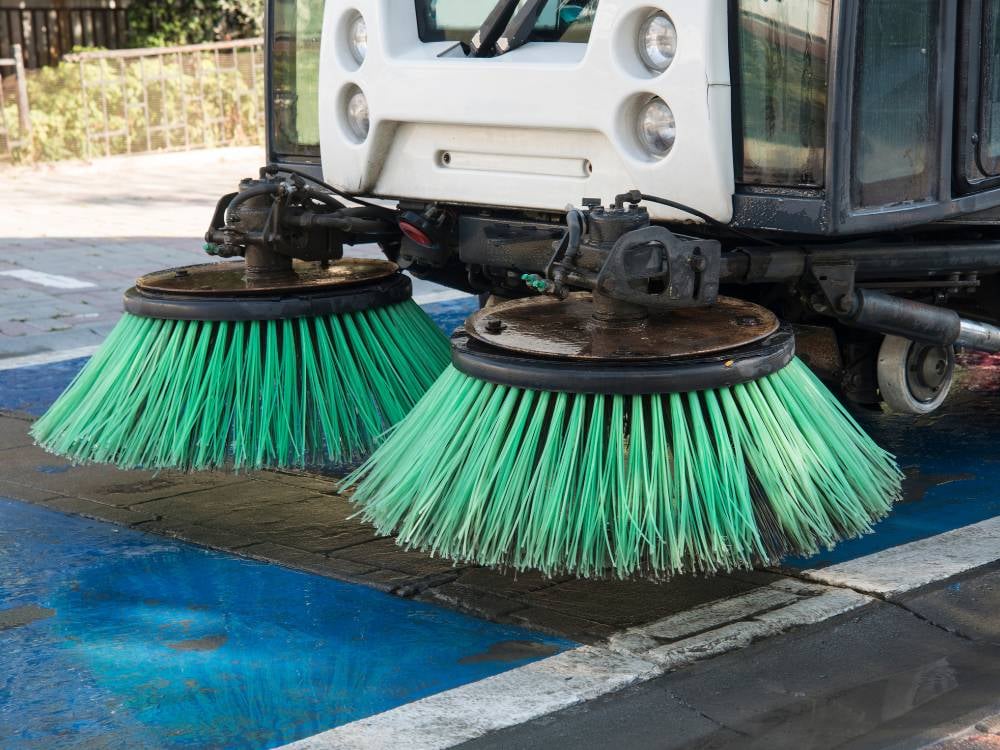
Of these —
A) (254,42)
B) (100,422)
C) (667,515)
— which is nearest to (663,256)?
(667,515)

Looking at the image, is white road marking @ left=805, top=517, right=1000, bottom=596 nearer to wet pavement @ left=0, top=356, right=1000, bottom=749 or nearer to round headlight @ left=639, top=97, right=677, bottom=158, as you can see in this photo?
wet pavement @ left=0, top=356, right=1000, bottom=749

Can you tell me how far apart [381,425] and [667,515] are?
1213 millimetres

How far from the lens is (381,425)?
407 cm

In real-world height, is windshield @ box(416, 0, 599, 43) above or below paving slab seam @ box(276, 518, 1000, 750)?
above

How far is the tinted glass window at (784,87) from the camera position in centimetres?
333

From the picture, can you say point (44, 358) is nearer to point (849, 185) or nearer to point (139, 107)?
point (849, 185)

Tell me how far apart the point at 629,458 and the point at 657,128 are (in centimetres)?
92

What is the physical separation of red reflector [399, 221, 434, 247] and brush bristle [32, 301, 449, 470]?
27 cm

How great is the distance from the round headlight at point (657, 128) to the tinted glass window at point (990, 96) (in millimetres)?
786

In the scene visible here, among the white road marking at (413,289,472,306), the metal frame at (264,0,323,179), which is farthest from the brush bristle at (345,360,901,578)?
the white road marking at (413,289,472,306)

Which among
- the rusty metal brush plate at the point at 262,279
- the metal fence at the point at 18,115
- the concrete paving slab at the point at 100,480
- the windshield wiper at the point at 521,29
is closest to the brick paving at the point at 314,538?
the concrete paving slab at the point at 100,480

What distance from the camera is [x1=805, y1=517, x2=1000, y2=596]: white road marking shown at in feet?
11.6

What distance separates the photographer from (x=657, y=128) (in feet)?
11.8

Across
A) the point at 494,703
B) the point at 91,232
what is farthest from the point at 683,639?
the point at 91,232
